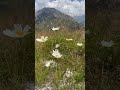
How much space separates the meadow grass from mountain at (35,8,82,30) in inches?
0.9

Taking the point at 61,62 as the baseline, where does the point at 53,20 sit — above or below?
above

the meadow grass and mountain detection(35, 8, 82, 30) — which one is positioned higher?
mountain detection(35, 8, 82, 30)

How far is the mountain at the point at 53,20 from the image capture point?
48.7 inches

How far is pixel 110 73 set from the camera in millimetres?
1215

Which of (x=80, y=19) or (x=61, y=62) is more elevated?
(x=80, y=19)

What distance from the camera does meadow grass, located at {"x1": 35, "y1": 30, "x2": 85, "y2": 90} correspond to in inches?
47.5

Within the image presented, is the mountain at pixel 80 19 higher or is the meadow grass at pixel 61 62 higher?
the mountain at pixel 80 19

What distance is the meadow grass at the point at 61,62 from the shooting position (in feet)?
3.96

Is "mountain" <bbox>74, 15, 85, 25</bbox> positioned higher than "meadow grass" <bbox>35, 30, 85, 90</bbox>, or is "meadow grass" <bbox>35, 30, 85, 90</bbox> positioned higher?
"mountain" <bbox>74, 15, 85, 25</bbox>

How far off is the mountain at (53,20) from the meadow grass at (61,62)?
22mm

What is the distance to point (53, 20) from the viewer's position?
1247mm

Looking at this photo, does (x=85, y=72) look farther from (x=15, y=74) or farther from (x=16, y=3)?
(x=16, y=3)

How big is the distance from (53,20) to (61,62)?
17 centimetres

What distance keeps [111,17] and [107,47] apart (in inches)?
4.7
